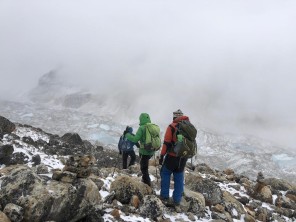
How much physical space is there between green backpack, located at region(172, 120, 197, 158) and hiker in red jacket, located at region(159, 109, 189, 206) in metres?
0.23

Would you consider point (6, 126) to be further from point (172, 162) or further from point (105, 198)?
point (172, 162)

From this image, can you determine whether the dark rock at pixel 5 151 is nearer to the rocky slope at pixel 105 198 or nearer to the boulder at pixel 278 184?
the rocky slope at pixel 105 198

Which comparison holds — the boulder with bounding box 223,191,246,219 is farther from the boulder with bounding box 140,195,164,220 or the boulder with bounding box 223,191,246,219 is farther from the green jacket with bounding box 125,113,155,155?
the green jacket with bounding box 125,113,155,155

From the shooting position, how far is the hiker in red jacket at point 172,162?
11.2 m

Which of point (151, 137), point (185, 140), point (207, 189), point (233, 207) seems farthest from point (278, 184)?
point (185, 140)

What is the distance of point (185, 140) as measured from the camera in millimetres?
10984

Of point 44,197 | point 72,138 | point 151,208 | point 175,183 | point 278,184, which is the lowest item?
point 151,208

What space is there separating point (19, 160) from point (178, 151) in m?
10.3

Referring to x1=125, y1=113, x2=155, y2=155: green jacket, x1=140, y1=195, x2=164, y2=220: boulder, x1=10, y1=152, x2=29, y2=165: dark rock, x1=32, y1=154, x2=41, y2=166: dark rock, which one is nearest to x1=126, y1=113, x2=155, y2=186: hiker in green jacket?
x1=125, y1=113, x2=155, y2=155: green jacket

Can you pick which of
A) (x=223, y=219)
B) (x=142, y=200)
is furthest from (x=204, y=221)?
(x=142, y=200)

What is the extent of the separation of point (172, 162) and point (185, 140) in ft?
3.12

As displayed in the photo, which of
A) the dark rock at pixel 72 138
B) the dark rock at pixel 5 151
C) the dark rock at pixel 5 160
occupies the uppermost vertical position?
the dark rock at pixel 72 138

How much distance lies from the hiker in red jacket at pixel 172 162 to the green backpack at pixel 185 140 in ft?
0.74

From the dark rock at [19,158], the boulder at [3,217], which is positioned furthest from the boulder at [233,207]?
the dark rock at [19,158]
